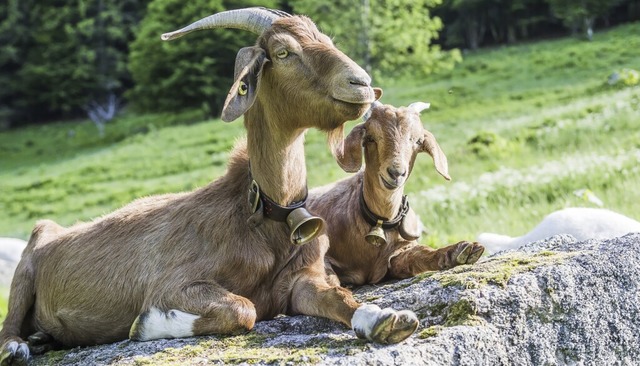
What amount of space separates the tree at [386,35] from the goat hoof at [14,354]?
2773 cm

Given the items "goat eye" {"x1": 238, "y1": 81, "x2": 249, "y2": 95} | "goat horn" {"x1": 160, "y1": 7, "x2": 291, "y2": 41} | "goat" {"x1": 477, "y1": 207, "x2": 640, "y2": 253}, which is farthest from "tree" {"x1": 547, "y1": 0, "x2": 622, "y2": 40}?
"goat eye" {"x1": 238, "y1": 81, "x2": 249, "y2": 95}

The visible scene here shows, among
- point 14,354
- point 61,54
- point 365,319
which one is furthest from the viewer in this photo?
point 61,54

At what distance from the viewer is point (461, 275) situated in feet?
17.4

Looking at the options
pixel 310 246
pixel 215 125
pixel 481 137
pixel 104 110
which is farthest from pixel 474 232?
pixel 104 110

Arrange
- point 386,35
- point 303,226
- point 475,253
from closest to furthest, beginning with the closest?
1. point 303,226
2. point 475,253
3. point 386,35

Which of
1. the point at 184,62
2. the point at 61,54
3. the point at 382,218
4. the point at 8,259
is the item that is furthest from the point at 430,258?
the point at 61,54

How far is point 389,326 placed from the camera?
447cm

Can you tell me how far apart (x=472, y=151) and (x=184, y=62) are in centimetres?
3131

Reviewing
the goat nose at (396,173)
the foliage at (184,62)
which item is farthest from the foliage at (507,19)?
the goat nose at (396,173)

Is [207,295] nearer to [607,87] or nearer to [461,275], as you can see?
[461,275]

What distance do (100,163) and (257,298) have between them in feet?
112

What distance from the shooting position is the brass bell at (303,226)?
558cm

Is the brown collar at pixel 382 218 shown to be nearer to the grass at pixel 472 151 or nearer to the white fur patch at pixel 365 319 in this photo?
the grass at pixel 472 151

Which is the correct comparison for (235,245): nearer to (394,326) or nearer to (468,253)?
(394,326)
